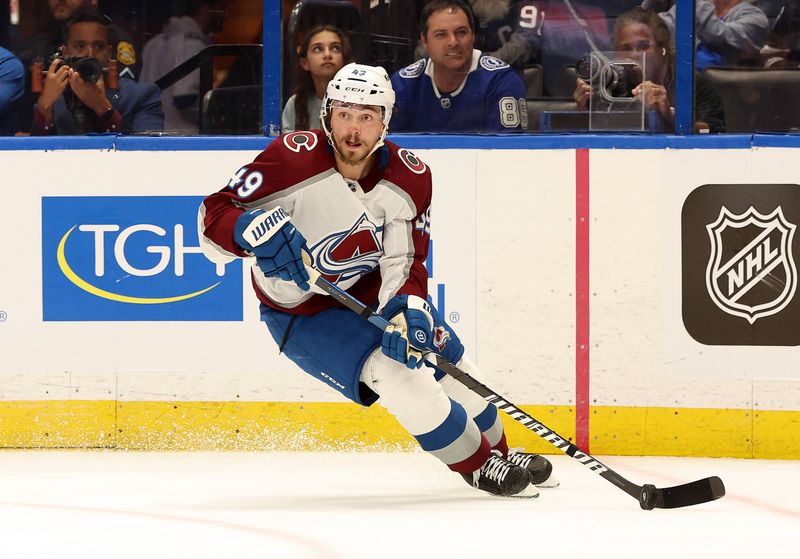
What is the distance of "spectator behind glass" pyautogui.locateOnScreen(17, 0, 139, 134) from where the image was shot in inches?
187

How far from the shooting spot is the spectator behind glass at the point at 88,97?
4742 mm

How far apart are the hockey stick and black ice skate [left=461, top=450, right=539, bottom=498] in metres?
0.11

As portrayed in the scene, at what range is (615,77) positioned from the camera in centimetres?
467

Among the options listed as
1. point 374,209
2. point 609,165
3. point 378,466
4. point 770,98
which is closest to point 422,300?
point 374,209

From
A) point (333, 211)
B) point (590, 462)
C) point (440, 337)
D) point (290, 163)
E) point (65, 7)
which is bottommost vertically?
point (590, 462)

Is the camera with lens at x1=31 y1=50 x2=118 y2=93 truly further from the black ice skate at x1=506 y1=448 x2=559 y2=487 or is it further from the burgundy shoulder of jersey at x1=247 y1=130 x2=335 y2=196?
the black ice skate at x1=506 y1=448 x2=559 y2=487

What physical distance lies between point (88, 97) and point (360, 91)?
1.45 meters

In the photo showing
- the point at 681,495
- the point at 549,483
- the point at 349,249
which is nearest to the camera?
the point at 681,495

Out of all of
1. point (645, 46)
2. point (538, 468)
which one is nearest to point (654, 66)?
point (645, 46)

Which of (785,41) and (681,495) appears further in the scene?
(785,41)

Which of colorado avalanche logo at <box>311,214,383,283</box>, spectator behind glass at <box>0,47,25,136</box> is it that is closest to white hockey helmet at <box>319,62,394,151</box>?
colorado avalanche logo at <box>311,214,383,283</box>

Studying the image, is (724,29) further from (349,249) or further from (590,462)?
(590,462)

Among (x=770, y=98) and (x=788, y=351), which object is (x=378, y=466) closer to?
(x=788, y=351)

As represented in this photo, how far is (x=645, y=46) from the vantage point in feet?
15.2
